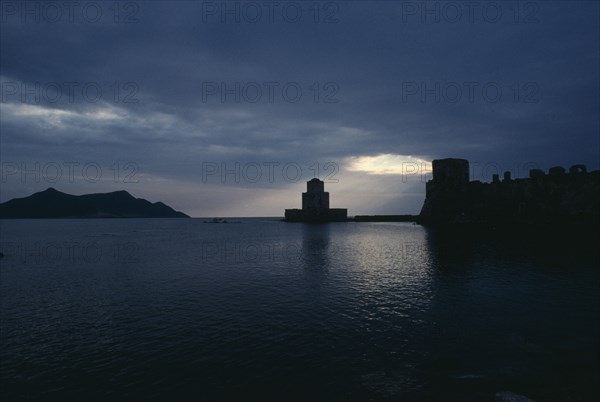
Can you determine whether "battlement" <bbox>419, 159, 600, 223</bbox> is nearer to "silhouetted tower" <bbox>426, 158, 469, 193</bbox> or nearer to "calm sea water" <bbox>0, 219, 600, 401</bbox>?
"silhouetted tower" <bbox>426, 158, 469, 193</bbox>

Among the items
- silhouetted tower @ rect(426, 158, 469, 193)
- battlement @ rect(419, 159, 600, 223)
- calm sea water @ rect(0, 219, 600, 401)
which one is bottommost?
calm sea water @ rect(0, 219, 600, 401)

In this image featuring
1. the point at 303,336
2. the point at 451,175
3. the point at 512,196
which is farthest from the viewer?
the point at 451,175

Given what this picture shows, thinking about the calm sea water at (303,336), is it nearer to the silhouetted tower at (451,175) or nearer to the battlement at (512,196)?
the battlement at (512,196)

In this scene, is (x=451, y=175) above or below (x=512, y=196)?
above

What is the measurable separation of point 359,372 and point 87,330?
19.4 metres

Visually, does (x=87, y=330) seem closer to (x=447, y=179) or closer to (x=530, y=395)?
(x=530, y=395)

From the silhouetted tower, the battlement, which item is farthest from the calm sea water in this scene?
the silhouetted tower

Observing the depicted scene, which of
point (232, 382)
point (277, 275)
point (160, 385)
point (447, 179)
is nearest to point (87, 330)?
point (160, 385)

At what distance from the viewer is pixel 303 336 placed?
1991 cm

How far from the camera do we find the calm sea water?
46.7 feet

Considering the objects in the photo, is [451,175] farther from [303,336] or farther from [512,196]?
[303,336]

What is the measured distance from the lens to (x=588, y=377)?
1454 cm

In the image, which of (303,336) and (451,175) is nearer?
(303,336)

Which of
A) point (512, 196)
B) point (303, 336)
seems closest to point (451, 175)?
point (512, 196)
